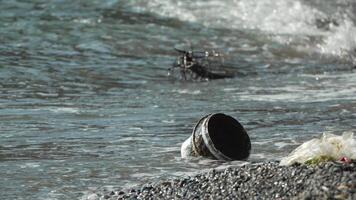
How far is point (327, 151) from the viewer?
Result: 5.52 metres

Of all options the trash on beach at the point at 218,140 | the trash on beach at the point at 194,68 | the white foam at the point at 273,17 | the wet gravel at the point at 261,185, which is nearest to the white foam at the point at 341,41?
the white foam at the point at 273,17

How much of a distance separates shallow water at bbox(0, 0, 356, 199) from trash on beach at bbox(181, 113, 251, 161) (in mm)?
96

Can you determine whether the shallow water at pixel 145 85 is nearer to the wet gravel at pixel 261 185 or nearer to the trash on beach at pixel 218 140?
the trash on beach at pixel 218 140

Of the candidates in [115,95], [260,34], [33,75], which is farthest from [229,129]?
[260,34]

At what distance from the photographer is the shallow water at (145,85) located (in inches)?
281

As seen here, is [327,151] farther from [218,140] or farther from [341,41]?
[341,41]

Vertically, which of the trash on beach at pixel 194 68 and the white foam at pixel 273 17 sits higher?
the white foam at pixel 273 17

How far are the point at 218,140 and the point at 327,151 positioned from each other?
5.35ft

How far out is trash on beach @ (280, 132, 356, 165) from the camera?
5.45m

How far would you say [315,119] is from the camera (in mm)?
8828

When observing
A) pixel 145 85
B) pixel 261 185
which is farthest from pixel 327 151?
pixel 145 85

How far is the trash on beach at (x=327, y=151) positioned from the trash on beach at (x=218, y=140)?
1.27 m

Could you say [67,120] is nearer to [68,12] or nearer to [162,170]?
[162,170]

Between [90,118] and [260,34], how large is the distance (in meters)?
8.72
